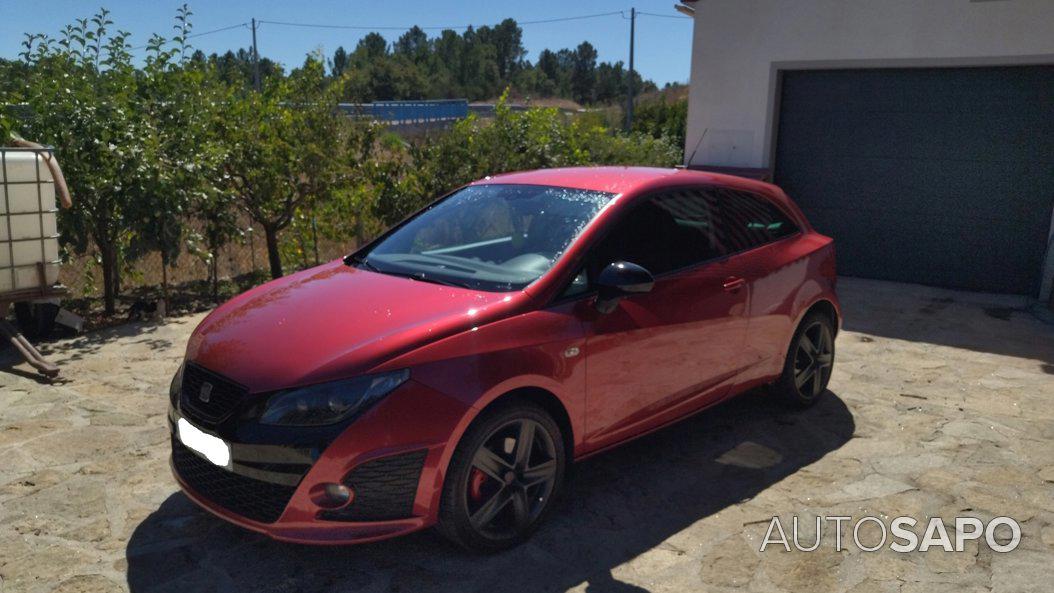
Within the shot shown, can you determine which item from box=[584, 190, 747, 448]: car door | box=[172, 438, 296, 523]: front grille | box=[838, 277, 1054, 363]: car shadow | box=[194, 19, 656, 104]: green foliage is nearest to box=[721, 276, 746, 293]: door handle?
box=[584, 190, 747, 448]: car door

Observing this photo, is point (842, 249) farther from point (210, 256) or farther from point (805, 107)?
point (210, 256)

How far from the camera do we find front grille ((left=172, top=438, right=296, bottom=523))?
3.25 meters

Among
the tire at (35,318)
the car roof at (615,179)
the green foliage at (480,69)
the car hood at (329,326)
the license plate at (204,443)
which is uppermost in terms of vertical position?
the green foliage at (480,69)

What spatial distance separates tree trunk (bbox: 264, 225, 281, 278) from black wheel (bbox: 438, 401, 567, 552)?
20.3 ft

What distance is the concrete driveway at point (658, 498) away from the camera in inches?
138

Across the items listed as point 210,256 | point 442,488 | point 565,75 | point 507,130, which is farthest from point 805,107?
point 565,75

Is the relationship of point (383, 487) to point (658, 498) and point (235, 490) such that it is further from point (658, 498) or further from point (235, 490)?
point (658, 498)

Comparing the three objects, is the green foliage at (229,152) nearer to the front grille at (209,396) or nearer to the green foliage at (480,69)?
the front grille at (209,396)

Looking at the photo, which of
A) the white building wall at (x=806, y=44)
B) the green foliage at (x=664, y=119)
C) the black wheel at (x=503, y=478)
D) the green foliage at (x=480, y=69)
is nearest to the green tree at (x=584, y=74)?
the green foliage at (x=480, y=69)

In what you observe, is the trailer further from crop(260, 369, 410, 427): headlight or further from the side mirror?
the side mirror

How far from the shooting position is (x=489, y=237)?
14.7 feet

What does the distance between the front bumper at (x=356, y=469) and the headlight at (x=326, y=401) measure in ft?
0.14

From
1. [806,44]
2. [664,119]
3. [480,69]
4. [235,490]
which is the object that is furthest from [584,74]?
[235,490]

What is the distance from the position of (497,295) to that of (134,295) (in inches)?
246
